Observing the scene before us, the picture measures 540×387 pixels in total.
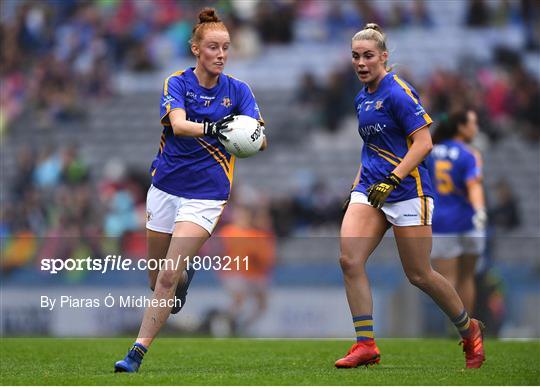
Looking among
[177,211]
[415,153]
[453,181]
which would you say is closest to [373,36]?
[415,153]

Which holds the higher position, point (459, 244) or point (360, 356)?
point (459, 244)

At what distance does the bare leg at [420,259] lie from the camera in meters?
6.90

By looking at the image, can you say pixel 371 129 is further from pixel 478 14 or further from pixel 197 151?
pixel 478 14

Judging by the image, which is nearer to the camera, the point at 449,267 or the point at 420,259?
the point at 420,259

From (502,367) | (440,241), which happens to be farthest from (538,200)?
(502,367)

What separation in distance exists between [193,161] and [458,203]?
12.7 ft

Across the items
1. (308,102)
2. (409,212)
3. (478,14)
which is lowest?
(409,212)

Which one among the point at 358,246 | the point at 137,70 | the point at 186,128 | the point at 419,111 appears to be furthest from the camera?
the point at 137,70

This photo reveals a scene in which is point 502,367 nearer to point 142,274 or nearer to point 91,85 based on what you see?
point 142,274

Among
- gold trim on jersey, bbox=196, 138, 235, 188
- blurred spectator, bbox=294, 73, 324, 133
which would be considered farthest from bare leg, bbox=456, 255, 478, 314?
blurred spectator, bbox=294, 73, 324, 133

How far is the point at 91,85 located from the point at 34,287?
8.43m

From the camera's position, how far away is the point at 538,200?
671 inches

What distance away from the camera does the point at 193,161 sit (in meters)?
6.91

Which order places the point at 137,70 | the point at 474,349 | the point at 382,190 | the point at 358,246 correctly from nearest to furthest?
the point at 382,190
the point at 358,246
the point at 474,349
the point at 137,70
